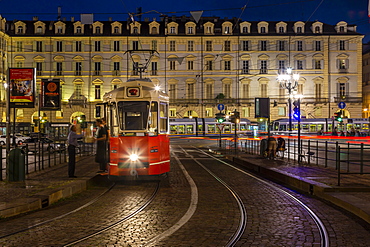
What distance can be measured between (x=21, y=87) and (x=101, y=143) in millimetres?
3436

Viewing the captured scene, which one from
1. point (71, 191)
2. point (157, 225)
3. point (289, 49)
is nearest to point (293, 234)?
point (157, 225)

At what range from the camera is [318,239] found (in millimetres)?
6746

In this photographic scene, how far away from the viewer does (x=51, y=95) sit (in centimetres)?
2162

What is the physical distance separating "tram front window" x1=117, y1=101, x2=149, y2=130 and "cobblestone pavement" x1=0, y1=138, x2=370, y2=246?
85.4 inches

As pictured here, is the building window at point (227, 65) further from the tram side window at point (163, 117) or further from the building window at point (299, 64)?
the tram side window at point (163, 117)

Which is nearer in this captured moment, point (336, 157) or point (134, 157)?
point (134, 157)

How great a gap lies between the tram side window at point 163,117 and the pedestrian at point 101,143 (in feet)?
8.28

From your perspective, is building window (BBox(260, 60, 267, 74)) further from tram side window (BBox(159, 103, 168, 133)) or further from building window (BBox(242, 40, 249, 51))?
tram side window (BBox(159, 103, 168, 133))

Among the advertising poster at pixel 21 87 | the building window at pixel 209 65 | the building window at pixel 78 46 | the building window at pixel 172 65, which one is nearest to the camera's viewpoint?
the advertising poster at pixel 21 87

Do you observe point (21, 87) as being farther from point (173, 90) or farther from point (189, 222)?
point (173, 90)

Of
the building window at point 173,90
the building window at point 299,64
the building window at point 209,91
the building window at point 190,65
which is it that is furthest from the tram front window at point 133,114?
the building window at point 299,64

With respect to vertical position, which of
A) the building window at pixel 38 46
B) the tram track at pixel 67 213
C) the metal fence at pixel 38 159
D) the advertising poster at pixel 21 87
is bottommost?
the tram track at pixel 67 213

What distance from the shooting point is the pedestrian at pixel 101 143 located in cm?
1506

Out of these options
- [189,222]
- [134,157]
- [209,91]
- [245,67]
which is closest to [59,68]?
[209,91]
